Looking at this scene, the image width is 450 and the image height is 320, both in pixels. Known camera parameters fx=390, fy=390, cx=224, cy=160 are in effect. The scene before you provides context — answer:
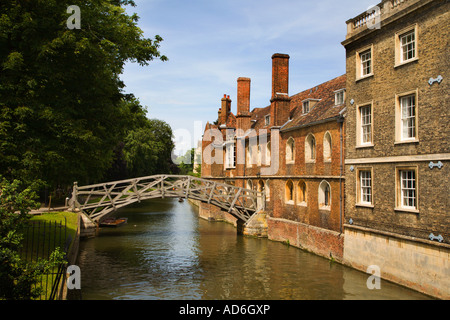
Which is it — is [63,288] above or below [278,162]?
below

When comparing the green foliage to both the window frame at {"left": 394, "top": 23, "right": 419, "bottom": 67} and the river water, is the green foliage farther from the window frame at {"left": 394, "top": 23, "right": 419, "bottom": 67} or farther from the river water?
the window frame at {"left": 394, "top": 23, "right": 419, "bottom": 67}

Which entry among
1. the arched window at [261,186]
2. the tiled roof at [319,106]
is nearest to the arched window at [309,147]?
the tiled roof at [319,106]

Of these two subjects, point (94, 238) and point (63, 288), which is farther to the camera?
point (94, 238)

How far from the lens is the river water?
596 inches

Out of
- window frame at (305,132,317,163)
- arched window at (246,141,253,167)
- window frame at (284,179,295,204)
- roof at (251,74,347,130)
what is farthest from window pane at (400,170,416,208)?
arched window at (246,141,253,167)

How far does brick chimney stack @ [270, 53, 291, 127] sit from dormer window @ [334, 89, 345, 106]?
5.77 meters

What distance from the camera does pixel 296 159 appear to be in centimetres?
2486

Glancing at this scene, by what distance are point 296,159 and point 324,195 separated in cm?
373

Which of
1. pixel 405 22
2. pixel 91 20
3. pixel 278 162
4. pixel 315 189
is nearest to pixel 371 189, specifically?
pixel 315 189

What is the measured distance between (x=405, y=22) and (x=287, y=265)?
40.2ft

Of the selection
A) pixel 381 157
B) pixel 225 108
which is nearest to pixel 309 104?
pixel 381 157

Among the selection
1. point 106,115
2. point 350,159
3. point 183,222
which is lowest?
point 183,222
